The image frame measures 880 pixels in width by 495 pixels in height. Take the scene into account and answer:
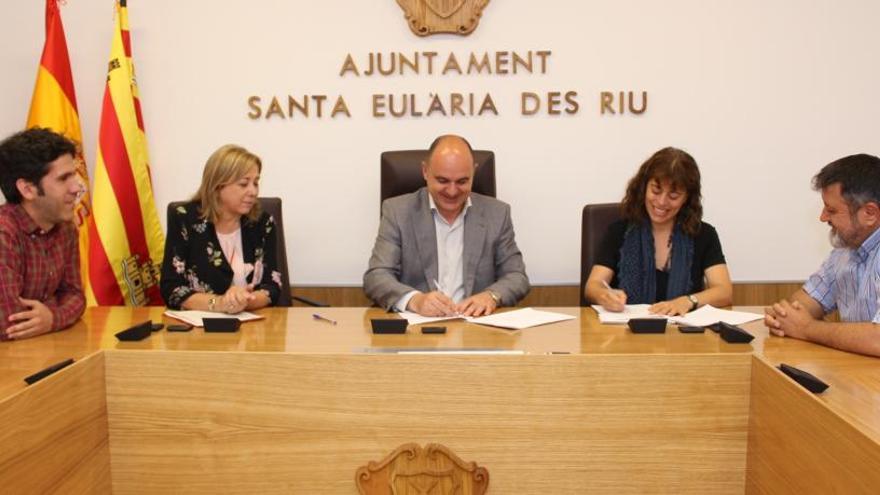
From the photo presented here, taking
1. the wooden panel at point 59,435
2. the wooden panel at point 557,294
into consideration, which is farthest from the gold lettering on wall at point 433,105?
the wooden panel at point 59,435

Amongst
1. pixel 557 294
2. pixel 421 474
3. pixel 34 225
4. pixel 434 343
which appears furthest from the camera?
pixel 557 294

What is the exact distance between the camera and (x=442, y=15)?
3.36 metres

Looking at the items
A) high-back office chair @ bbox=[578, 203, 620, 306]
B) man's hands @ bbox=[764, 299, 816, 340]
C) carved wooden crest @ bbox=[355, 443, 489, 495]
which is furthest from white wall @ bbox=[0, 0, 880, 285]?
carved wooden crest @ bbox=[355, 443, 489, 495]

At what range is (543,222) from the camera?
3.51 metres

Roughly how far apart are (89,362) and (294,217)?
6.18 ft

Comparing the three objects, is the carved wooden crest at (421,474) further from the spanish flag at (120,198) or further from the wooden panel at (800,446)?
the spanish flag at (120,198)

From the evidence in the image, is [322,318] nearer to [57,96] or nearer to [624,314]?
[624,314]

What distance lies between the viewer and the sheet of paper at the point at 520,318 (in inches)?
82.6

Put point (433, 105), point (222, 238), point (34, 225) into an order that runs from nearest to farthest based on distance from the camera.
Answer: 1. point (34, 225)
2. point (222, 238)
3. point (433, 105)

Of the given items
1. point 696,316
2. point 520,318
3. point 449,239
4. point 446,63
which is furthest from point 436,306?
point 446,63

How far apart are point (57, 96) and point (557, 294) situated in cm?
240

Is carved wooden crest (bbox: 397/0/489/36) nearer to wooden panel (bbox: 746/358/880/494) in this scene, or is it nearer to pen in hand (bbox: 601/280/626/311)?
pen in hand (bbox: 601/280/626/311)

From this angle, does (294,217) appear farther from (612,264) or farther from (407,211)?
(612,264)

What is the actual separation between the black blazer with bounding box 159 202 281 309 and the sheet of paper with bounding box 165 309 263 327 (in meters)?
0.29
